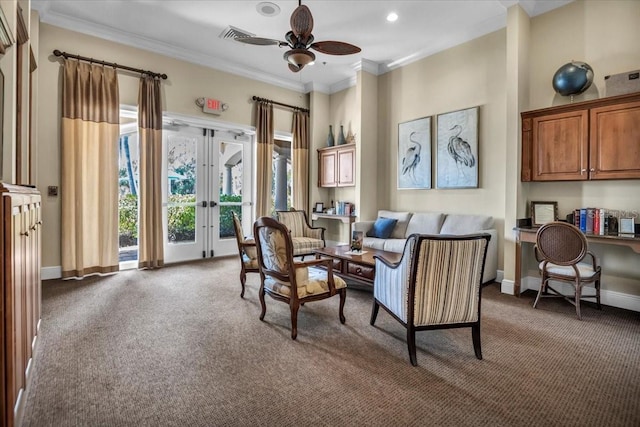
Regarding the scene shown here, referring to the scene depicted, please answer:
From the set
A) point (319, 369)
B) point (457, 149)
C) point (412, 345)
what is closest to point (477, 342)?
point (412, 345)

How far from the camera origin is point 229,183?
6.42 metres

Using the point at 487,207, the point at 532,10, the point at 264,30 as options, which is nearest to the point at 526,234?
the point at 487,207

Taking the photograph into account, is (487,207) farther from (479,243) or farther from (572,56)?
(479,243)

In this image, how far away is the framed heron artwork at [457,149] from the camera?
4.95 meters

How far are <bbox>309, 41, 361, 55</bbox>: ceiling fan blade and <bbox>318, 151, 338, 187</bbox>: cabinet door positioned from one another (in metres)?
3.14

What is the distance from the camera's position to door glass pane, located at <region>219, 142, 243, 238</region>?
6.33m

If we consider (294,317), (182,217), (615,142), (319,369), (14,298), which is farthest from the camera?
(182,217)

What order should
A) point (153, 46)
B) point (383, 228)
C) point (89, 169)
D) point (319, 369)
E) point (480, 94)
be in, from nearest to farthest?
point (319, 369)
point (89, 169)
point (480, 94)
point (153, 46)
point (383, 228)

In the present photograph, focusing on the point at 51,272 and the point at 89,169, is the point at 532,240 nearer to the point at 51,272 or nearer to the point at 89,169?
the point at 89,169

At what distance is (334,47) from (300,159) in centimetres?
355

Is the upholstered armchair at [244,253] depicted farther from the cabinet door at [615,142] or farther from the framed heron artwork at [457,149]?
the cabinet door at [615,142]

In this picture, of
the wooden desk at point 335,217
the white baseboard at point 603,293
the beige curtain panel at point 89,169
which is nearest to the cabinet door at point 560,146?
the white baseboard at point 603,293

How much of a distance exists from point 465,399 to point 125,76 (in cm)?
588

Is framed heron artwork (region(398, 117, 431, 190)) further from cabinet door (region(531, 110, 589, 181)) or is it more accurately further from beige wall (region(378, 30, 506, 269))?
cabinet door (region(531, 110, 589, 181))
